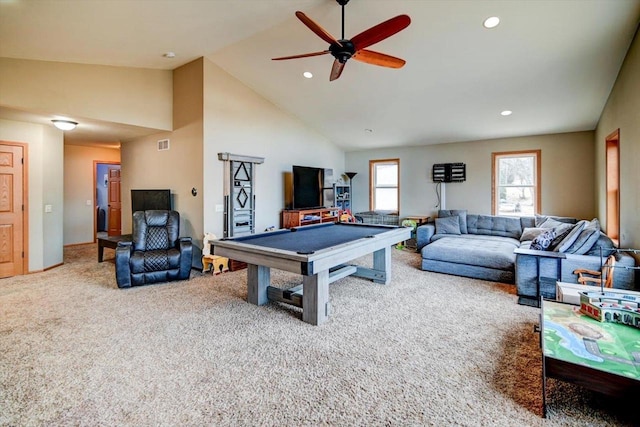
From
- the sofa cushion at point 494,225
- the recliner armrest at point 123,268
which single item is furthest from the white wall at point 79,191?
the sofa cushion at point 494,225

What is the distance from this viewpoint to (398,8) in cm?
351

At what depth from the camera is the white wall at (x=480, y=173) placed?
6.04 meters

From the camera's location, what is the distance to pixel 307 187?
6898 millimetres

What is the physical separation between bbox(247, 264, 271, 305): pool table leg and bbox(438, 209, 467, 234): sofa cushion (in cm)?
481

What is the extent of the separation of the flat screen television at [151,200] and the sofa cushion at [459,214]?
226 inches

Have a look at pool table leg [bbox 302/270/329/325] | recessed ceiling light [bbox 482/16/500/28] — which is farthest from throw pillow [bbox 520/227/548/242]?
pool table leg [bbox 302/270/329/325]

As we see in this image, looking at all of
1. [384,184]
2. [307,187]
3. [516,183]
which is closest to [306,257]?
[307,187]

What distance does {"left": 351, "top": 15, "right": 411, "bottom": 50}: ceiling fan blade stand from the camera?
2.60 metres

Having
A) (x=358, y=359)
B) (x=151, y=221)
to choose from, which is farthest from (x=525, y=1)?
(x=151, y=221)

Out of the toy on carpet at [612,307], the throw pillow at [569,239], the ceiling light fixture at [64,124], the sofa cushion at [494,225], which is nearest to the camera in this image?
the toy on carpet at [612,307]

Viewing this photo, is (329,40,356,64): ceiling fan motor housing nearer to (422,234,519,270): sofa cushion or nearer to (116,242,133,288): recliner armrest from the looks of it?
(422,234,519,270): sofa cushion

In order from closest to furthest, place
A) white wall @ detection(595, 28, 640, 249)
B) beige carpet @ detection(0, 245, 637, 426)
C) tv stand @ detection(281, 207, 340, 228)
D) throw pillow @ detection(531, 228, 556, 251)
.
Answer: beige carpet @ detection(0, 245, 637, 426)
white wall @ detection(595, 28, 640, 249)
throw pillow @ detection(531, 228, 556, 251)
tv stand @ detection(281, 207, 340, 228)

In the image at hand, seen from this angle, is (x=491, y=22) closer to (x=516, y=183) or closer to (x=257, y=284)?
(x=257, y=284)

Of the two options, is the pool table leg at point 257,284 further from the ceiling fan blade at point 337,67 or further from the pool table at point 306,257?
the ceiling fan blade at point 337,67
